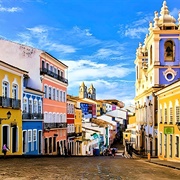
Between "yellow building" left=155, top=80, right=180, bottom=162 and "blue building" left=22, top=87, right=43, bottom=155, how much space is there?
10.8 m

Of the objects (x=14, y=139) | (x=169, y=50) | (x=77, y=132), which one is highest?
(x=169, y=50)

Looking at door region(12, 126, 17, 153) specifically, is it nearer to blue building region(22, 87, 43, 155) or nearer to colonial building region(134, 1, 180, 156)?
blue building region(22, 87, 43, 155)

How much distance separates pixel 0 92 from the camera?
25953 millimetres

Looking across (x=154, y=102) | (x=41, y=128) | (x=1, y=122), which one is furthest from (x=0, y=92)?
(x=154, y=102)

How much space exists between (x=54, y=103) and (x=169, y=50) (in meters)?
14.0

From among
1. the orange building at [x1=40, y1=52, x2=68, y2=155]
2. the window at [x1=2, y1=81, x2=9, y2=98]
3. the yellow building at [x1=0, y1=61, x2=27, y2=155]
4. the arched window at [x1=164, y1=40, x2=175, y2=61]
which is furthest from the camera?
the arched window at [x1=164, y1=40, x2=175, y2=61]

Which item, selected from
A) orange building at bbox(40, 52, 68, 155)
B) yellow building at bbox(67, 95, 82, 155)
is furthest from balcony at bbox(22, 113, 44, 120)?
yellow building at bbox(67, 95, 82, 155)

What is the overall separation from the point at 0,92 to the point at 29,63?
13.3 meters

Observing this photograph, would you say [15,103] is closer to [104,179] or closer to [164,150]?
[164,150]

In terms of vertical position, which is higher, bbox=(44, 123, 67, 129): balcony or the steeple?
the steeple

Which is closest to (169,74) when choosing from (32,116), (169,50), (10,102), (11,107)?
(169,50)

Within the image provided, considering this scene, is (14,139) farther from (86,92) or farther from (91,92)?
(91,92)

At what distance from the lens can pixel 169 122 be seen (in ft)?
103

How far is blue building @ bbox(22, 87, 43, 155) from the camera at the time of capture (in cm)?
3200
